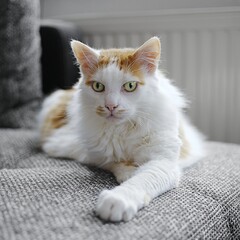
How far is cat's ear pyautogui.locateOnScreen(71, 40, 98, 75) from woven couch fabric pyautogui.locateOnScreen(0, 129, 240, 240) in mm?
303

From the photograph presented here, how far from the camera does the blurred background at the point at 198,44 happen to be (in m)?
1.80

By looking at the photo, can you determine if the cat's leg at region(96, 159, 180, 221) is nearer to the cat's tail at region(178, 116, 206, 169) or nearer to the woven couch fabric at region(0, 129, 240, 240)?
the woven couch fabric at region(0, 129, 240, 240)

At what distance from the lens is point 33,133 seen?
1706mm

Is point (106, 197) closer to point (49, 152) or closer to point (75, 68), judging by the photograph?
point (49, 152)

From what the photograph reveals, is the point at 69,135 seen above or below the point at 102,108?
below

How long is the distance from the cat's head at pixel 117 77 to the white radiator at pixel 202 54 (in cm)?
74

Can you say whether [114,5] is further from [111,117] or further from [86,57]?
[111,117]

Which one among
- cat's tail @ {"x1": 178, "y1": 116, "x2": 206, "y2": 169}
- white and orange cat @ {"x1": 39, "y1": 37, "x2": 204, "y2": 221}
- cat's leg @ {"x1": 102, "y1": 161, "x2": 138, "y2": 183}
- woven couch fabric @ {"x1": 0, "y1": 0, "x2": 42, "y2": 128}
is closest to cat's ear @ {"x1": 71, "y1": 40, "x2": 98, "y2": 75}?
white and orange cat @ {"x1": 39, "y1": 37, "x2": 204, "y2": 221}

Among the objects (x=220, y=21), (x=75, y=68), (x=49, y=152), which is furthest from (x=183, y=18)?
(x=49, y=152)

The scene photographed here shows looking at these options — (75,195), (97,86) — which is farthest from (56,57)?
(75,195)

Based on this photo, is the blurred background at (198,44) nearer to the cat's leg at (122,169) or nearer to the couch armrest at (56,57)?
the couch armrest at (56,57)

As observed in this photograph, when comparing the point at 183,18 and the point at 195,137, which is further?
the point at 183,18

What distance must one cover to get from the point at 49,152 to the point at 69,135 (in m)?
0.09

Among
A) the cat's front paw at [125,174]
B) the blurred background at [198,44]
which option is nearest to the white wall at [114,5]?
the blurred background at [198,44]
